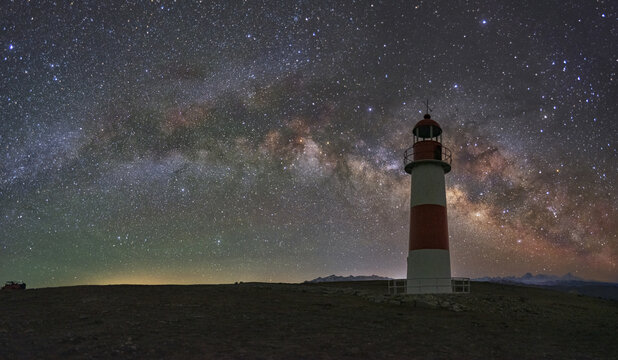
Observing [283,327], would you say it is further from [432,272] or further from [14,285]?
[14,285]

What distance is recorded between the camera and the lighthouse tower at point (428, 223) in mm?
23500

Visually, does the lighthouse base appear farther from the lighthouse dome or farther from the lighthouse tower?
the lighthouse dome

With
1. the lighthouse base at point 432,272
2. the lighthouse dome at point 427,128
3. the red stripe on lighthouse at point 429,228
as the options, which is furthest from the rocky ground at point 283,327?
the lighthouse dome at point 427,128

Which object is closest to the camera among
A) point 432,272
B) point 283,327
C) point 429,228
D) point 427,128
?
point 283,327

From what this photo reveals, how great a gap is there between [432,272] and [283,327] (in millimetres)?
11925

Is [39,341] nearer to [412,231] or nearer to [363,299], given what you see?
[363,299]

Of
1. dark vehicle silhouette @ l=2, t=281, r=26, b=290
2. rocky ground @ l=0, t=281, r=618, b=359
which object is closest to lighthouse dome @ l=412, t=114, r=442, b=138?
rocky ground @ l=0, t=281, r=618, b=359

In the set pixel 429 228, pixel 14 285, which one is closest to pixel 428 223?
pixel 429 228

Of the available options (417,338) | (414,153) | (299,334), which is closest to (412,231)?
(414,153)

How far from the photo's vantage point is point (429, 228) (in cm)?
2381

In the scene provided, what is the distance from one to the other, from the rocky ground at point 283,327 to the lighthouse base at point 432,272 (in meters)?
1.93

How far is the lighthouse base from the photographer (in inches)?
922

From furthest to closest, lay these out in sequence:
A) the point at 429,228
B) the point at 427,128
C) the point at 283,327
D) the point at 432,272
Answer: the point at 427,128
the point at 429,228
the point at 432,272
the point at 283,327

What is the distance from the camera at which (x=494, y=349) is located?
12945 mm
